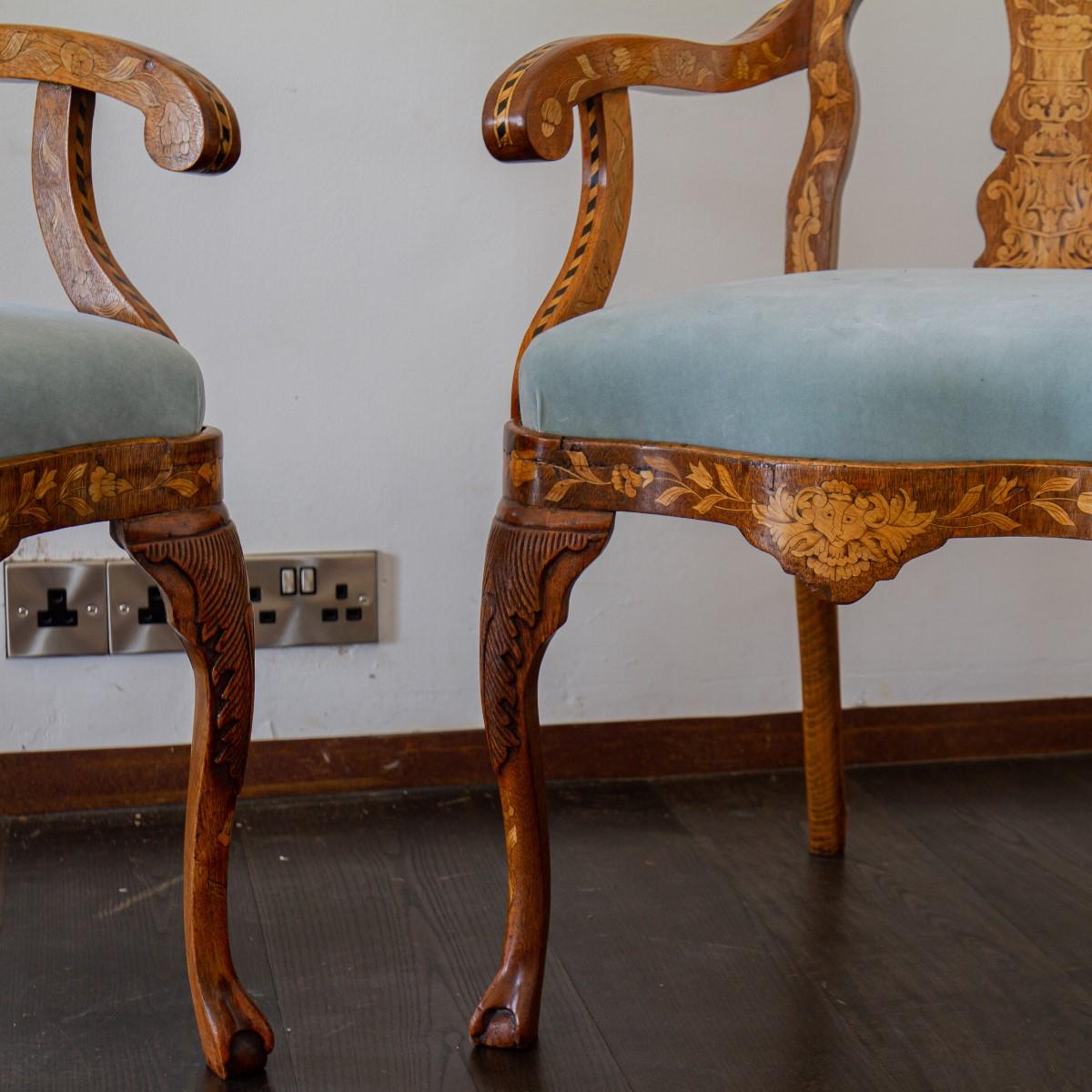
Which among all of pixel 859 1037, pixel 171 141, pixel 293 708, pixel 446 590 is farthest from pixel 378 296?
pixel 859 1037

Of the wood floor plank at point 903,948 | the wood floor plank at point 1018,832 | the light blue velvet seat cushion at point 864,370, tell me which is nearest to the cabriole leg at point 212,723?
the light blue velvet seat cushion at point 864,370

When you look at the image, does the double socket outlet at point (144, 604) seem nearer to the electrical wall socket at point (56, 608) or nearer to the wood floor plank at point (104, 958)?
the electrical wall socket at point (56, 608)

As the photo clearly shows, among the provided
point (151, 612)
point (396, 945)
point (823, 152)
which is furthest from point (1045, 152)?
point (151, 612)

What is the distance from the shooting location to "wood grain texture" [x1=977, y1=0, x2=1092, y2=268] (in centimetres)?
115

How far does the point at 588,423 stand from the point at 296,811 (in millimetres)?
761

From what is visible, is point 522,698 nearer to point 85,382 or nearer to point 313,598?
point 85,382

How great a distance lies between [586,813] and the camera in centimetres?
147

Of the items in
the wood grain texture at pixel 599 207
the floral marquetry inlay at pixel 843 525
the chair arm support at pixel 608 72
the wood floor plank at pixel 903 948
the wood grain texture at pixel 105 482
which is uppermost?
the chair arm support at pixel 608 72

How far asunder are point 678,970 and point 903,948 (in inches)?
7.8

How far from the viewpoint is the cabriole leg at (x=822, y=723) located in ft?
4.26

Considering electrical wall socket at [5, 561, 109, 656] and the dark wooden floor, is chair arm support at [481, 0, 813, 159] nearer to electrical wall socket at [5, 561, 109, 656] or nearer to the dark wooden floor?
the dark wooden floor

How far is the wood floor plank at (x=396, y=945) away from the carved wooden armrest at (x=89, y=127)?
53 centimetres

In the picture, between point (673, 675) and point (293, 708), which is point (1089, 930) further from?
point (293, 708)

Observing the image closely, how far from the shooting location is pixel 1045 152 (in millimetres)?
1154
